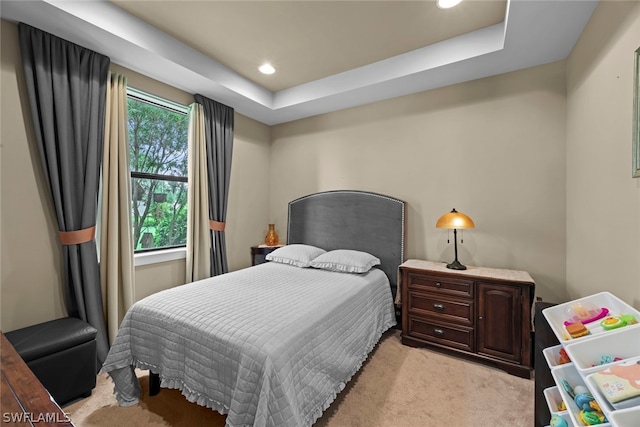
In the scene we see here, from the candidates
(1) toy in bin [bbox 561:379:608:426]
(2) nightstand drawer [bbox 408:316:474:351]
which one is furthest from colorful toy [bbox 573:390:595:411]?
(2) nightstand drawer [bbox 408:316:474:351]

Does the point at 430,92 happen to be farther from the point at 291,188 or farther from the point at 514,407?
the point at 514,407

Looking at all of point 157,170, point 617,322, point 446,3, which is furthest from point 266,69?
point 617,322

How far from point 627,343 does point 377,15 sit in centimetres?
245

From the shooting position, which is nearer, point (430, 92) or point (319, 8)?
point (319, 8)

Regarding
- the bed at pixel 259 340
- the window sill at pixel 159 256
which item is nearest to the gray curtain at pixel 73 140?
the window sill at pixel 159 256

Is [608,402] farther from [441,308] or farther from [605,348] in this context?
[441,308]

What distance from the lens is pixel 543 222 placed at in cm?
247

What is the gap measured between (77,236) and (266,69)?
236 centimetres

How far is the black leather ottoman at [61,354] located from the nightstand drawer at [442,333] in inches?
104

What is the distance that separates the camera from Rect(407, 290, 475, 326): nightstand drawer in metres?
2.38

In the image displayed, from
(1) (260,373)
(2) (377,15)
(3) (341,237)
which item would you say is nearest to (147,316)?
(1) (260,373)

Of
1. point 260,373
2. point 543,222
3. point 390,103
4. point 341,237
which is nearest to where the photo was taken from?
point 260,373

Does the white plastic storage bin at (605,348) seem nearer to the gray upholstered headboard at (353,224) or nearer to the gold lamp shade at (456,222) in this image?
the gold lamp shade at (456,222)

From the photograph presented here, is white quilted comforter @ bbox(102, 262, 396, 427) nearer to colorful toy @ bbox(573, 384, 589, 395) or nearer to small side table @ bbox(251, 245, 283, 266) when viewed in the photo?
colorful toy @ bbox(573, 384, 589, 395)
